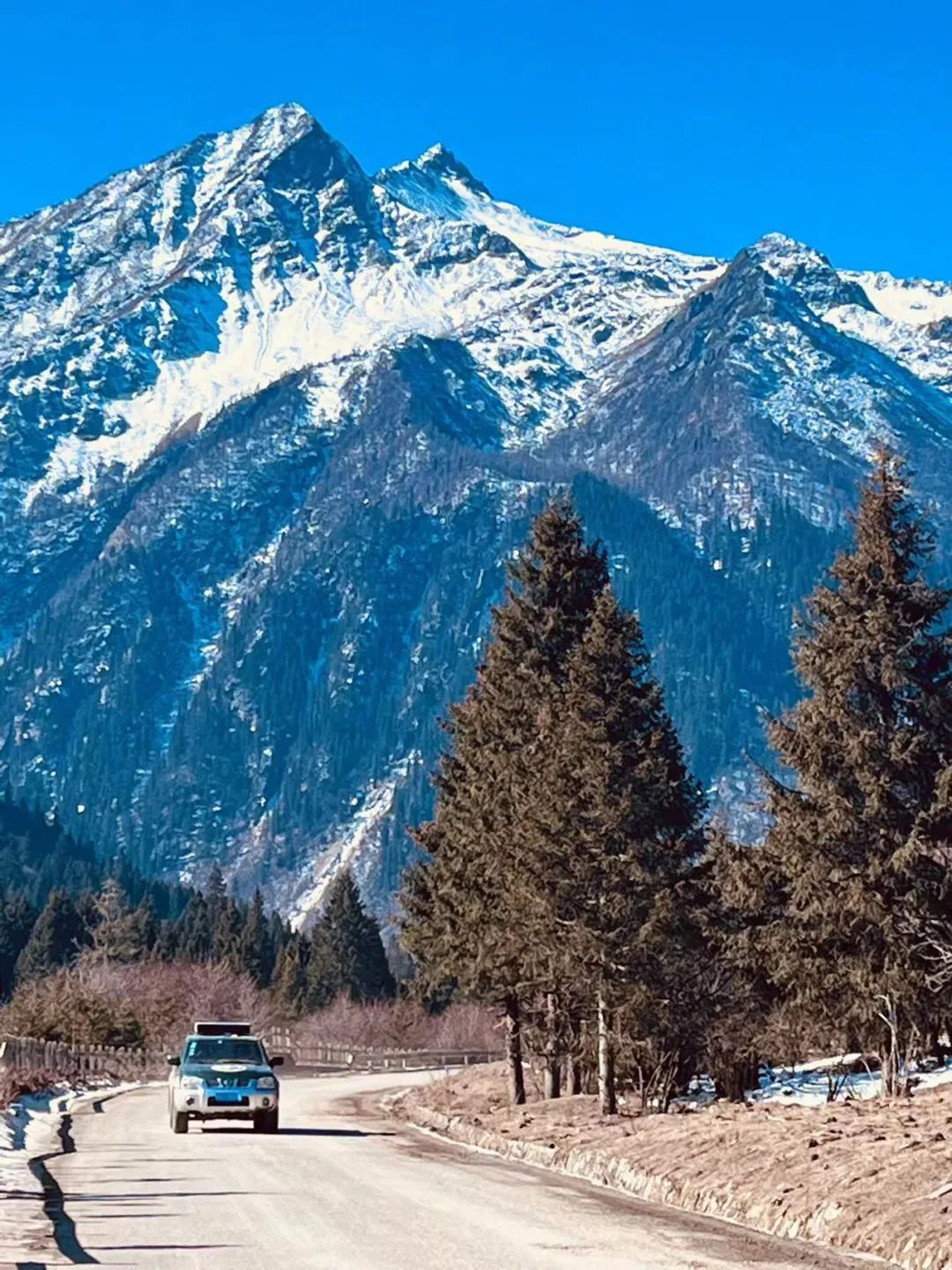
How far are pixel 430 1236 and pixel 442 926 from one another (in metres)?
24.5

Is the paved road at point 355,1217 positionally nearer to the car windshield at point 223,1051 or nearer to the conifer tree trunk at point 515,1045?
the car windshield at point 223,1051

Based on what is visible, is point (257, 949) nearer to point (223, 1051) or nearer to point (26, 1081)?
point (26, 1081)

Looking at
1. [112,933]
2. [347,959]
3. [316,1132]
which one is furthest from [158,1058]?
[347,959]

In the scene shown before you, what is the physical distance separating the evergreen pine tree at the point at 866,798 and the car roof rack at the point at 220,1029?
38.7 feet

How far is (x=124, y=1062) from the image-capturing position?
65438mm

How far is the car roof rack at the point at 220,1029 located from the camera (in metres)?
37.1

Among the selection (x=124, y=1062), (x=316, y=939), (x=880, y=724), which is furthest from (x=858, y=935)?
(x=316, y=939)

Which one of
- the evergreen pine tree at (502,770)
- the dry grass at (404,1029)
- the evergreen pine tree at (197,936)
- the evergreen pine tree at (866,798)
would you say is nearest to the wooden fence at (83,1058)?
the evergreen pine tree at (502,770)

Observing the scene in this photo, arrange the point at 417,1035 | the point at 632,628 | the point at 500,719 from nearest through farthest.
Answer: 1. the point at 632,628
2. the point at 500,719
3. the point at 417,1035

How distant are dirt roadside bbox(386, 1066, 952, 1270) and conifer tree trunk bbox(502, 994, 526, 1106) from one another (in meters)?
9.99

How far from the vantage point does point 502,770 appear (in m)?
37.1

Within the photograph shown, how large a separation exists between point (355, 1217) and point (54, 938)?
442ft

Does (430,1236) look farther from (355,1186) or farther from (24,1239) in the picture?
(355,1186)

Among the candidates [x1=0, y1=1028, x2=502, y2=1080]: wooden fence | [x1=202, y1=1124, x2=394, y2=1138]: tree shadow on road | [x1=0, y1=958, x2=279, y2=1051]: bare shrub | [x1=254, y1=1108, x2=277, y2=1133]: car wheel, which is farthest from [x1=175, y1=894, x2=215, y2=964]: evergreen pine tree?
[x1=254, y1=1108, x2=277, y2=1133]: car wheel
